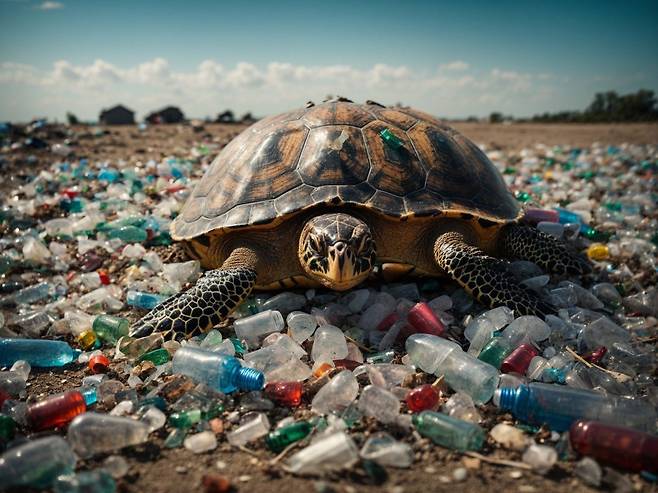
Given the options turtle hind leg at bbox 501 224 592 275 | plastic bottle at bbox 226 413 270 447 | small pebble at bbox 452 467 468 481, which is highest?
turtle hind leg at bbox 501 224 592 275

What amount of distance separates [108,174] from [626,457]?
8.27 meters

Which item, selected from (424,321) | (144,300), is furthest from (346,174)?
(144,300)

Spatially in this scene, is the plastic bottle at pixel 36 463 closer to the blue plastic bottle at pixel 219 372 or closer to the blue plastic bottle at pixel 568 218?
the blue plastic bottle at pixel 219 372

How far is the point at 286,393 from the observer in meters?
2.53

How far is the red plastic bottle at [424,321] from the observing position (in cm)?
316

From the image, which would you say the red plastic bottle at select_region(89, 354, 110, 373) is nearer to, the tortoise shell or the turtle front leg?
the turtle front leg

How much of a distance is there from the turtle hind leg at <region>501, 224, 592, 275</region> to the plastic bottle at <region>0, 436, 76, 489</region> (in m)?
3.97

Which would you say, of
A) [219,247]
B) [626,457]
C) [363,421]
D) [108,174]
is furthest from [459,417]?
[108,174]

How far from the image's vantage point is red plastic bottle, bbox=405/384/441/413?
2.42 meters

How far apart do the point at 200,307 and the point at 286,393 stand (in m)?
1.09

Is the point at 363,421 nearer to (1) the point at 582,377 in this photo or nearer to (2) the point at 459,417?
(2) the point at 459,417

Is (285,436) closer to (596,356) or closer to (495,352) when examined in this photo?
(495,352)

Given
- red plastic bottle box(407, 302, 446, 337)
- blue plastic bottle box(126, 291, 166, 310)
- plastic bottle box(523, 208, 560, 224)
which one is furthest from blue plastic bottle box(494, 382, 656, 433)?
plastic bottle box(523, 208, 560, 224)

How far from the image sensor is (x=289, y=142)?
4.14m
